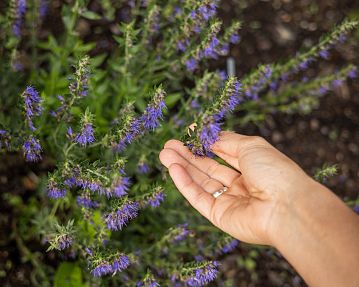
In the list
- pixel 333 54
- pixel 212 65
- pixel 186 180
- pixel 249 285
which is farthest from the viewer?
pixel 333 54

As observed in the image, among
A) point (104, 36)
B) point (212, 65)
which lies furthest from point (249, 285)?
point (104, 36)

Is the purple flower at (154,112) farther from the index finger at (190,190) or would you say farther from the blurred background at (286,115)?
the blurred background at (286,115)

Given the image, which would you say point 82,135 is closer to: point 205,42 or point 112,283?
point 205,42

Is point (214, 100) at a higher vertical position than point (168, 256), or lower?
higher

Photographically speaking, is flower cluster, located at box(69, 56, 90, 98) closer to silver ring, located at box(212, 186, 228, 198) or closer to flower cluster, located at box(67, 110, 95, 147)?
flower cluster, located at box(67, 110, 95, 147)

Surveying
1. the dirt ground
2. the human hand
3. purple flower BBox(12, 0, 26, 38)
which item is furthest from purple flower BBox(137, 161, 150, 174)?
the dirt ground

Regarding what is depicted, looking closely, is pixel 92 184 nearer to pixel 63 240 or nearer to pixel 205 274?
pixel 63 240

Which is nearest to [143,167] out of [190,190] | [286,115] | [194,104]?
[190,190]
